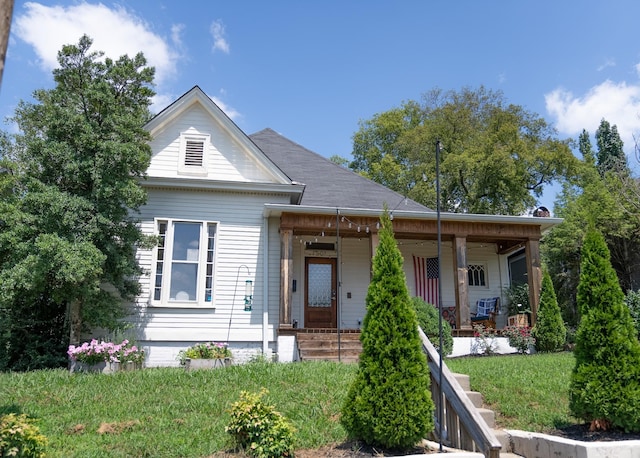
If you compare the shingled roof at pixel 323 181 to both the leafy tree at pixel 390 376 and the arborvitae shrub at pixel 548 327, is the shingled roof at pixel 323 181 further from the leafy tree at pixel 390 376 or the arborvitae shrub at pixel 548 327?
the leafy tree at pixel 390 376

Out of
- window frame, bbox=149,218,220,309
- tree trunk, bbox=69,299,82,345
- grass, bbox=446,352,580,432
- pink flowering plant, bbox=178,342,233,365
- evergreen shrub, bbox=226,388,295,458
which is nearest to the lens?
evergreen shrub, bbox=226,388,295,458

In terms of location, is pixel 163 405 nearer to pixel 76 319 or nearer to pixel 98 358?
pixel 98 358

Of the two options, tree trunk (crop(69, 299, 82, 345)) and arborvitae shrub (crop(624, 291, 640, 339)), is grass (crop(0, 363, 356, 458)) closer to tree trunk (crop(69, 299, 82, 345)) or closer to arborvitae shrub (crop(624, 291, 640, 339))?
tree trunk (crop(69, 299, 82, 345))

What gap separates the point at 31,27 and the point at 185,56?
10.8ft

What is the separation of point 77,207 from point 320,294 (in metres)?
6.64

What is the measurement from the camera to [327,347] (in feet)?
36.6

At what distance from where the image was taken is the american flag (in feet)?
46.9

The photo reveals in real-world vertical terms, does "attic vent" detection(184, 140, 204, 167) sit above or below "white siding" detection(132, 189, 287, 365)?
above

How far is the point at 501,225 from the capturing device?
1328 centimetres

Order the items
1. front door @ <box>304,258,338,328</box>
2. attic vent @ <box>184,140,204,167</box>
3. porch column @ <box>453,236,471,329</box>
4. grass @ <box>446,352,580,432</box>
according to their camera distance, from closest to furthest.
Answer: grass @ <box>446,352,580,432</box> < porch column @ <box>453,236,471,329</box> < attic vent @ <box>184,140,204,167</box> < front door @ <box>304,258,338,328</box>

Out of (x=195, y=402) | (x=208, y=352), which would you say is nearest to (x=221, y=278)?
(x=208, y=352)

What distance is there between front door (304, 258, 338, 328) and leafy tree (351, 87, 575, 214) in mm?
10626

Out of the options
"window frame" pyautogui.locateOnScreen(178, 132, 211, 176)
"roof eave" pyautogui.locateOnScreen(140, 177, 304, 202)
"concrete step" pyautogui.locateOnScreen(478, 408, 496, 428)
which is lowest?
"concrete step" pyautogui.locateOnScreen(478, 408, 496, 428)

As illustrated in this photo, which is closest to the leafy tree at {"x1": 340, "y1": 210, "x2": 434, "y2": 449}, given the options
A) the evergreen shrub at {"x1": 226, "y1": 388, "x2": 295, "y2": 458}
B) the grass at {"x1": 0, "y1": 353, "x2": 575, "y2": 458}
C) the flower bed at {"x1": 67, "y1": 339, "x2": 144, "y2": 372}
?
the evergreen shrub at {"x1": 226, "y1": 388, "x2": 295, "y2": 458}
